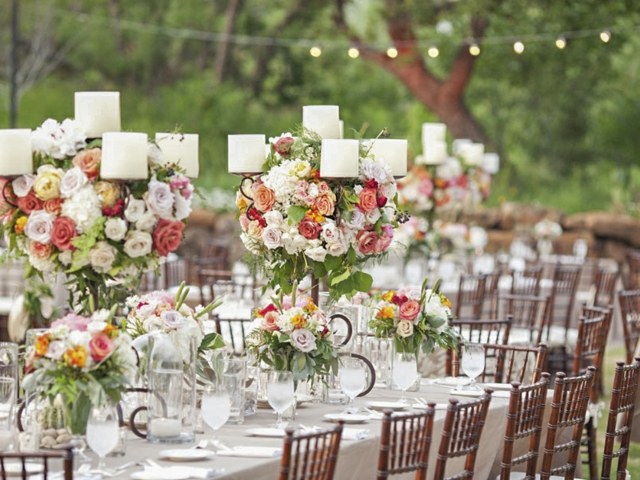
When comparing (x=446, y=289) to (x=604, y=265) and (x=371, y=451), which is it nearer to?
(x=604, y=265)

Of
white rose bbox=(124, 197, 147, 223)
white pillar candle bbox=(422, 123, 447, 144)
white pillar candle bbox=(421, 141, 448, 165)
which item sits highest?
white pillar candle bbox=(422, 123, 447, 144)

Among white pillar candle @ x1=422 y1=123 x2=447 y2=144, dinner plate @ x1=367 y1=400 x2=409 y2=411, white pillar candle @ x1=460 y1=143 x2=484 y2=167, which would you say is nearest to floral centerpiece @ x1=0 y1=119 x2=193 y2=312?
dinner plate @ x1=367 y1=400 x2=409 y2=411

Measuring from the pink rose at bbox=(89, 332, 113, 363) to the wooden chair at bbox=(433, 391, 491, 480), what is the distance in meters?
1.07

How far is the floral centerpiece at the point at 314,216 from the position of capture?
583cm

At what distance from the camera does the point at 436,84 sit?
2022 cm

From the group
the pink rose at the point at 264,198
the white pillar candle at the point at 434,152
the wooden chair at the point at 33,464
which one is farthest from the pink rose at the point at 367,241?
the white pillar candle at the point at 434,152

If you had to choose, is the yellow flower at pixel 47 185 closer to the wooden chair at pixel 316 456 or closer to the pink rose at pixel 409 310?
the wooden chair at pixel 316 456

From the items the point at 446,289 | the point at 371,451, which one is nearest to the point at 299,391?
the point at 371,451

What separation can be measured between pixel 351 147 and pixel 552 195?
16.3 meters

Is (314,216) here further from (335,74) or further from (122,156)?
(335,74)

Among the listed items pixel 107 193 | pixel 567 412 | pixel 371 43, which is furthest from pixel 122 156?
pixel 371 43

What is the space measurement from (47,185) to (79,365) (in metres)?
0.68

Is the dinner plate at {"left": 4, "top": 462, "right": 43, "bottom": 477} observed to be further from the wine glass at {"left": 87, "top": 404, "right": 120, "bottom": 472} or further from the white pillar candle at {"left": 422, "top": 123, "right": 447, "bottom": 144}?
the white pillar candle at {"left": 422, "top": 123, "right": 447, "bottom": 144}

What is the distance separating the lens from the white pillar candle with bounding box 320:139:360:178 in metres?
5.75
